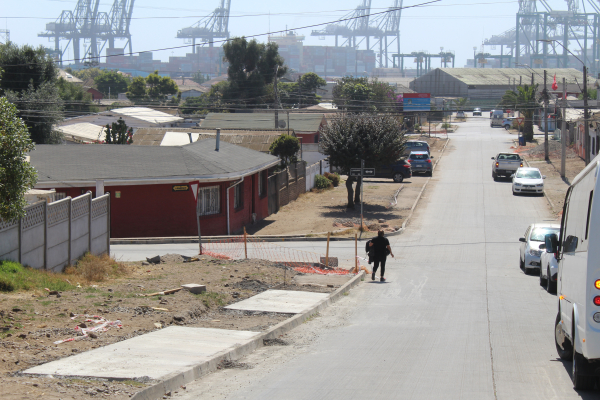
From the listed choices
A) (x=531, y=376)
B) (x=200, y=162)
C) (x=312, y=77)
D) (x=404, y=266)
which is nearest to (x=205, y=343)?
(x=531, y=376)

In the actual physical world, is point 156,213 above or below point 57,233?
below

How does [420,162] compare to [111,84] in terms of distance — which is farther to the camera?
[111,84]

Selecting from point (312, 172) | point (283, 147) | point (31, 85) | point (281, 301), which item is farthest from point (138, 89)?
point (281, 301)

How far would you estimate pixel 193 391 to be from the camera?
286 inches

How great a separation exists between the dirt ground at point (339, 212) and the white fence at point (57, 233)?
1222cm

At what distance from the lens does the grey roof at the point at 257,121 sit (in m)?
57.7

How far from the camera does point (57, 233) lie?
14734 mm

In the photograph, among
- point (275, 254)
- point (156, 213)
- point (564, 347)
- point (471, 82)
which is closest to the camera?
point (564, 347)

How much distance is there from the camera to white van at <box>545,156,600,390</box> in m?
6.48

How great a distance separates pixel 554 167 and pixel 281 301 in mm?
44380

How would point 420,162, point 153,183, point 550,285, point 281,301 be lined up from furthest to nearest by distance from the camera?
point 420,162 → point 153,183 → point 550,285 → point 281,301

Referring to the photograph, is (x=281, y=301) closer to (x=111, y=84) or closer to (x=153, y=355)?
(x=153, y=355)

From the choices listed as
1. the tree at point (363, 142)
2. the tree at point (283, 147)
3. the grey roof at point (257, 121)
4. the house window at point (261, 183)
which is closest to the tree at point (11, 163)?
the house window at point (261, 183)

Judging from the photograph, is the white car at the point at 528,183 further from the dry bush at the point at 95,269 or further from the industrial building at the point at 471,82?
the industrial building at the point at 471,82
